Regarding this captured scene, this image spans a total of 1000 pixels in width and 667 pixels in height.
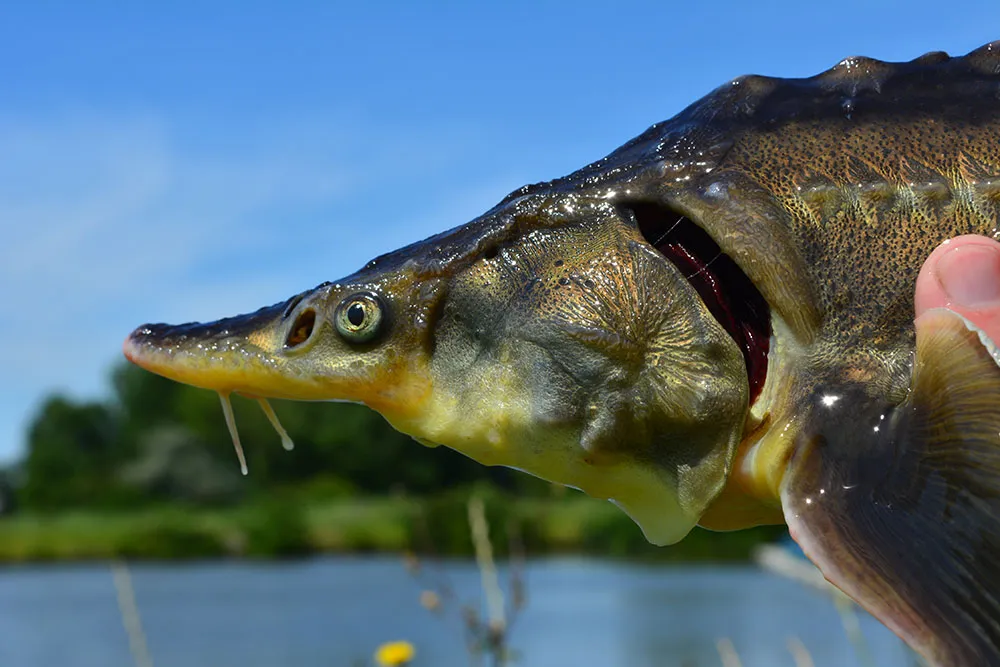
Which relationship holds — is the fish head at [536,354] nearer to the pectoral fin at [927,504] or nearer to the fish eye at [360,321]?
the fish eye at [360,321]

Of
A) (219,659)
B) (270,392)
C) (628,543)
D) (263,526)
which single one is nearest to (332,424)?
(263,526)

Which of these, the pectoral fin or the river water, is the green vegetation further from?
the pectoral fin

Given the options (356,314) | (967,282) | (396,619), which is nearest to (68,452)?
(396,619)

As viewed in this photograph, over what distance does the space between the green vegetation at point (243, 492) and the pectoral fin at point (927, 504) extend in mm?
22327

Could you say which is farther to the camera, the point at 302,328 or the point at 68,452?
the point at 68,452

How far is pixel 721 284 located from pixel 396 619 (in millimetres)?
25680

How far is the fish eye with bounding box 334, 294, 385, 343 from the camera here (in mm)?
2229

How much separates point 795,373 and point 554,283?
46 cm

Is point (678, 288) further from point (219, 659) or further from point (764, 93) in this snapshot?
point (219, 659)

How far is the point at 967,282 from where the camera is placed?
188 cm

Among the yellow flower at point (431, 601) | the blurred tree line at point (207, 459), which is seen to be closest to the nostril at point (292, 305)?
the yellow flower at point (431, 601)

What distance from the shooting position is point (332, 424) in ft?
220

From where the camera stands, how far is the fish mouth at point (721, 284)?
210cm

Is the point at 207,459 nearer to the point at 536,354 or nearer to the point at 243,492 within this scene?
the point at 243,492
